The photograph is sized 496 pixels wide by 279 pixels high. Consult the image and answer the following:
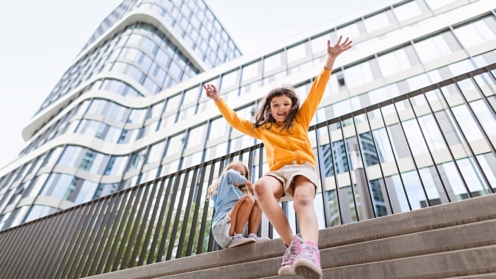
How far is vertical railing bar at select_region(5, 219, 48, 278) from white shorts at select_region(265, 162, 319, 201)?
4.56 meters

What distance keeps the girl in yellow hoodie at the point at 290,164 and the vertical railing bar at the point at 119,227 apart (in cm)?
221

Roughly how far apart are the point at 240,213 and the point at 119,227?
198 cm

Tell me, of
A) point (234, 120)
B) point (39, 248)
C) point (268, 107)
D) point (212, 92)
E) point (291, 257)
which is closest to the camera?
point (291, 257)

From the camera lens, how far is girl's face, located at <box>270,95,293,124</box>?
251cm

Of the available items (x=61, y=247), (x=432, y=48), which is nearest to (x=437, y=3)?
(x=432, y=48)

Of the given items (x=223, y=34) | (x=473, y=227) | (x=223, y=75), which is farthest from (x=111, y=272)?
(x=223, y=34)

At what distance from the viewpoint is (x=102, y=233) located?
13.3 ft

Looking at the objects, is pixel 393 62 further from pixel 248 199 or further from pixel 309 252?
pixel 309 252

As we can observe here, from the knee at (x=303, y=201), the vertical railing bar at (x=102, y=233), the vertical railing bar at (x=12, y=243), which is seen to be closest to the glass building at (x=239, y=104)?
the vertical railing bar at (x=102, y=233)

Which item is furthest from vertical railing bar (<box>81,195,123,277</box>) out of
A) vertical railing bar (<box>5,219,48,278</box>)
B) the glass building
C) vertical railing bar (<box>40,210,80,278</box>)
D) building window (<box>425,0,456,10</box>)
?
building window (<box>425,0,456,10</box>)

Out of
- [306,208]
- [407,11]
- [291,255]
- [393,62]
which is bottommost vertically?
[291,255]

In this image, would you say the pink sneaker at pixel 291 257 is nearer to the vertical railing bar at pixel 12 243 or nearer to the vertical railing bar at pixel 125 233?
the vertical railing bar at pixel 125 233

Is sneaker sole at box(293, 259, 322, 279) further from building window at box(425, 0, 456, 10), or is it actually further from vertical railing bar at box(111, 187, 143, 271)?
building window at box(425, 0, 456, 10)

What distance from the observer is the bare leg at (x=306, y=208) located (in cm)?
175
